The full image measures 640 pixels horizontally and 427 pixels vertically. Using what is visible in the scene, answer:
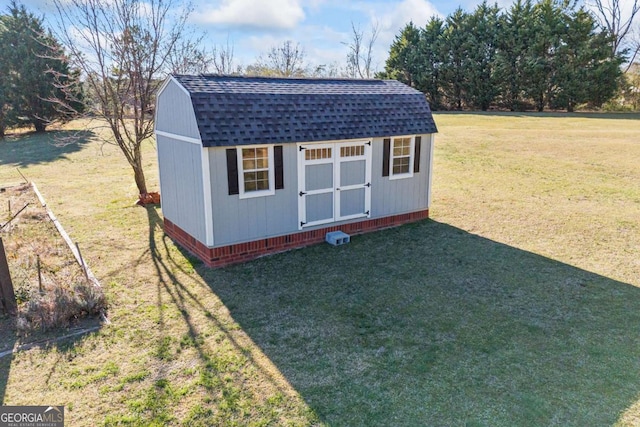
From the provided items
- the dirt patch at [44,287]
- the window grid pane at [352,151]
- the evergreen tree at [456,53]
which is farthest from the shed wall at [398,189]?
the evergreen tree at [456,53]

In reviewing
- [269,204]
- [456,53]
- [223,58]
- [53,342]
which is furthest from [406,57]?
[53,342]

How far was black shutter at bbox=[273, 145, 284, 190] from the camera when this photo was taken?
7.66m

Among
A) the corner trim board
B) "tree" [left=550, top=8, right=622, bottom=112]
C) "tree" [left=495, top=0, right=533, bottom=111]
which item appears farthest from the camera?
"tree" [left=495, top=0, right=533, bottom=111]

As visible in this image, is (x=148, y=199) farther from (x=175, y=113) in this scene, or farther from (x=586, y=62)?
(x=586, y=62)

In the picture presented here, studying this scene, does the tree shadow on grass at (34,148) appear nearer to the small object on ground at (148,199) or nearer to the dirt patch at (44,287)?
the small object on ground at (148,199)

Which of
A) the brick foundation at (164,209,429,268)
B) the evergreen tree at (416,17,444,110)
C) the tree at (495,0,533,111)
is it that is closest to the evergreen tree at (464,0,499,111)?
the tree at (495,0,533,111)

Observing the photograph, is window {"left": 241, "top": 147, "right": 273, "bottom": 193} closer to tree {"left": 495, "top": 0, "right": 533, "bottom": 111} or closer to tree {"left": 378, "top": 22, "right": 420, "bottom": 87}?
tree {"left": 495, "top": 0, "right": 533, "bottom": 111}

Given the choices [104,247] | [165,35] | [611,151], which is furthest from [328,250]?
[611,151]

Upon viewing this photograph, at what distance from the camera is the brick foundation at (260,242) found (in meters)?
7.57

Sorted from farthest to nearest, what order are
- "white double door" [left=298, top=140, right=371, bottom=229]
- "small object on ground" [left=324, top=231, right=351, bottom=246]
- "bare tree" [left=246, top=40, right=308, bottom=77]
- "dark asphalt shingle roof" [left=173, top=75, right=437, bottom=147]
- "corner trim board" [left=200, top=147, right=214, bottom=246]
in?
"bare tree" [left=246, top=40, right=308, bottom=77]
"small object on ground" [left=324, top=231, right=351, bottom=246]
"white double door" [left=298, top=140, right=371, bottom=229]
"dark asphalt shingle roof" [left=173, top=75, right=437, bottom=147]
"corner trim board" [left=200, top=147, right=214, bottom=246]

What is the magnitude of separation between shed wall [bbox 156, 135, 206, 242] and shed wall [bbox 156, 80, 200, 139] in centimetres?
22

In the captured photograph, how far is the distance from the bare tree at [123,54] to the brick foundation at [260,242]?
3931mm

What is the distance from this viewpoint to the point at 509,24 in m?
34.1

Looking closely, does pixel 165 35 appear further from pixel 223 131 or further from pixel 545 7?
pixel 545 7
